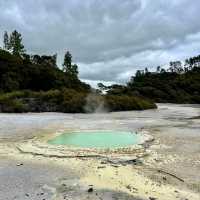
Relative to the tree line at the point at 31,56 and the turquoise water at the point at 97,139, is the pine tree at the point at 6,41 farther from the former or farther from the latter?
the turquoise water at the point at 97,139

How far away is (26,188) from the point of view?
6.28m

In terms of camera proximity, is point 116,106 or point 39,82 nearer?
point 116,106

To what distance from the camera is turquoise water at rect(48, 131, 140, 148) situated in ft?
36.0

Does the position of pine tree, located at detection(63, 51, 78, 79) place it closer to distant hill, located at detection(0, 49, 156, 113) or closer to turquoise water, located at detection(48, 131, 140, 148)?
distant hill, located at detection(0, 49, 156, 113)

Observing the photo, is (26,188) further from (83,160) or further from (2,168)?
(83,160)

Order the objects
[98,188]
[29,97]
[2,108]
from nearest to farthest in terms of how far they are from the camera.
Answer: [98,188], [2,108], [29,97]

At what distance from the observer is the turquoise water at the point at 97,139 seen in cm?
1097

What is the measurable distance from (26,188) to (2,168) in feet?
5.47

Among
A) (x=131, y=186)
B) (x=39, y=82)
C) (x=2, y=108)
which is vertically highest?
(x=39, y=82)

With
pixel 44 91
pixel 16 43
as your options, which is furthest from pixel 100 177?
pixel 16 43

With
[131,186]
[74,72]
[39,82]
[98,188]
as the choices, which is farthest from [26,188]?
[74,72]

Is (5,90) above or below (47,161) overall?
above

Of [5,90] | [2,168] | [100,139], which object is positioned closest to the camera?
[2,168]

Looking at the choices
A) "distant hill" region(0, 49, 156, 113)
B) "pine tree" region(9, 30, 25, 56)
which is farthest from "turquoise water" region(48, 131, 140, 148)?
"pine tree" region(9, 30, 25, 56)
